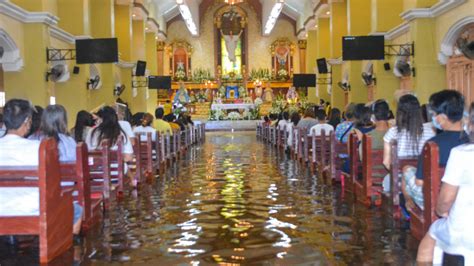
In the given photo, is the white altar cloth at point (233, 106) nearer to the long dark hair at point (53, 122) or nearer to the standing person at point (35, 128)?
the standing person at point (35, 128)

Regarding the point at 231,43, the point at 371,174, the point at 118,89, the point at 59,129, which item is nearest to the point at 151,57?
the point at 231,43

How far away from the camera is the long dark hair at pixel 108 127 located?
817cm

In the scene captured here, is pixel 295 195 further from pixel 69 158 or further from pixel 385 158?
pixel 69 158

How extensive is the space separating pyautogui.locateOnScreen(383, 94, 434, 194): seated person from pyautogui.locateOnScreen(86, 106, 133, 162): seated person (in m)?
3.36

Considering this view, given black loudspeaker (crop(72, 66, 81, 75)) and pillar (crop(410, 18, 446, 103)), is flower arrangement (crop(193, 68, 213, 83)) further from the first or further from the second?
pillar (crop(410, 18, 446, 103))

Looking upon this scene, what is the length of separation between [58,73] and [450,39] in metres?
9.79

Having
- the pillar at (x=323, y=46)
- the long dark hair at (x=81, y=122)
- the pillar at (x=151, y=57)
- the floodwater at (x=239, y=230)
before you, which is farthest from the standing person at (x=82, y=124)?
the pillar at (x=151, y=57)

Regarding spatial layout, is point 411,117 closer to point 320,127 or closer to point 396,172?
point 396,172

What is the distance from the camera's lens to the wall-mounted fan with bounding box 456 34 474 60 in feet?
43.6

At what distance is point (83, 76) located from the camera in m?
19.2

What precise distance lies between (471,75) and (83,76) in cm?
1085

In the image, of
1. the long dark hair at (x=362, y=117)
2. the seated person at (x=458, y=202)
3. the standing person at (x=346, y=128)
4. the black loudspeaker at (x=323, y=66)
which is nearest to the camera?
the seated person at (x=458, y=202)

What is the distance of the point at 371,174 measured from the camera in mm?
7410

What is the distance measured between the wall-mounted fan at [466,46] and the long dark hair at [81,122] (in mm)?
8333
